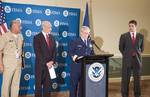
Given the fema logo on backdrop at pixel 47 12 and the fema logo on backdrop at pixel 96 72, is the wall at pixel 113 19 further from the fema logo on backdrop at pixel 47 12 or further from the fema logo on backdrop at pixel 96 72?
the fema logo on backdrop at pixel 96 72

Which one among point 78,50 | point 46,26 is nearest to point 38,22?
point 46,26

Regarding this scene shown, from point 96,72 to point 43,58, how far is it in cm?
117

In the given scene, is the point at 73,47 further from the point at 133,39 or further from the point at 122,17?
the point at 122,17

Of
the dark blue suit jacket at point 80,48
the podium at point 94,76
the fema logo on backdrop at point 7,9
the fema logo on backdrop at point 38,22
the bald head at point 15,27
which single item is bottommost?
the podium at point 94,76

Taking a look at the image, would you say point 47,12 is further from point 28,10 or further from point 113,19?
point 113,19

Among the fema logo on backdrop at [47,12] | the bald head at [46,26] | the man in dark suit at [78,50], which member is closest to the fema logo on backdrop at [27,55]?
the fema logo on backdrop at [47,12]

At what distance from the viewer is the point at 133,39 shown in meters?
5.97

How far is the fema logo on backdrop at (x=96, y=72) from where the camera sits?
15.1 feet

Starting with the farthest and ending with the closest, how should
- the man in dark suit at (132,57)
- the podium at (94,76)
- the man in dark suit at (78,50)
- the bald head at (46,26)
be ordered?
the man in dark suit at (132,57)
the bald head at (46,26)
the man in dark suit at (78,50)
the podium at (94,76)

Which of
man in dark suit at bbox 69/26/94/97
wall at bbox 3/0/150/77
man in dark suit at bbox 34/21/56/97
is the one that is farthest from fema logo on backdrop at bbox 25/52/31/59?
wall at bbox 3/0/150/77

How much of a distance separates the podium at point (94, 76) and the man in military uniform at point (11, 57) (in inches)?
50.1

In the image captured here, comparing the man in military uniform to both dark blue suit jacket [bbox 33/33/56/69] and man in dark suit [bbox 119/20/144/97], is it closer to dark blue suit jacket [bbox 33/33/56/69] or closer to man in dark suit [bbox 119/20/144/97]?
dark blue suit jacket [bbox 33/33/56/69]

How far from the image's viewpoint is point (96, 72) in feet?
15.3

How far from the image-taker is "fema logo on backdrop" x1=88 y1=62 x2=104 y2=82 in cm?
460
